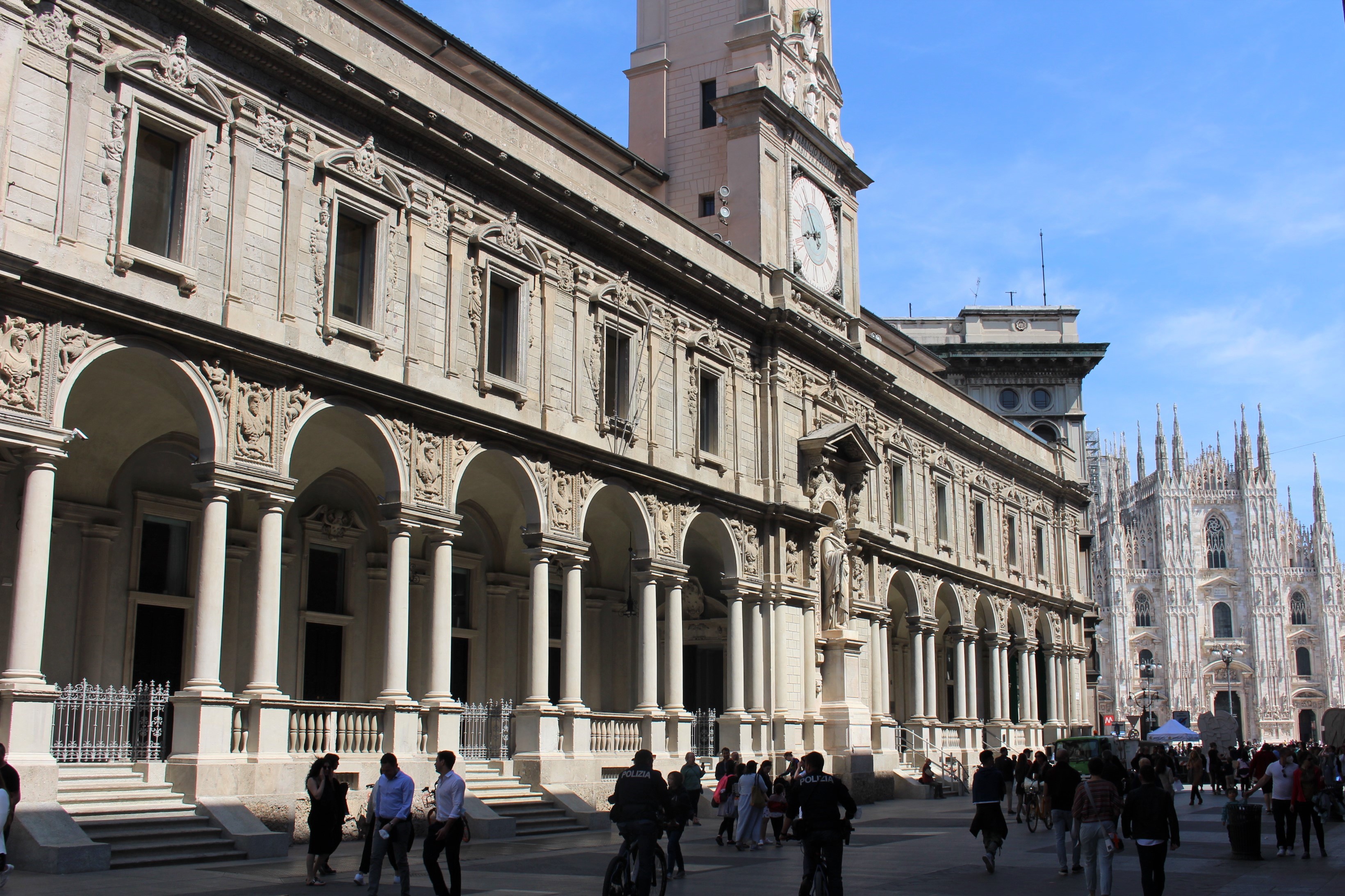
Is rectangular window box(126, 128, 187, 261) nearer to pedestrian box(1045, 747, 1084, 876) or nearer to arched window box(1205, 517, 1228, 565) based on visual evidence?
pedestrian box(1045, 747, 1084, 876)

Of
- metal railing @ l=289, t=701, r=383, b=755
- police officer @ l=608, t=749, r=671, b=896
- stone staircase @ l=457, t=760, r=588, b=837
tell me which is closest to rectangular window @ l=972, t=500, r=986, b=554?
stone staircase @ l=457, t=760, r=588, b=837

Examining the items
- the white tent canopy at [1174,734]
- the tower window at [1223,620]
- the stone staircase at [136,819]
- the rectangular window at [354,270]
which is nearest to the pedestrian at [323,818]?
the stone staircase at [136,819]

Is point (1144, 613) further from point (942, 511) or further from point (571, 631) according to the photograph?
point (571, 631)

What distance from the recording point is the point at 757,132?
108ft

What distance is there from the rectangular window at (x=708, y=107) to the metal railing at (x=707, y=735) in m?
15.7

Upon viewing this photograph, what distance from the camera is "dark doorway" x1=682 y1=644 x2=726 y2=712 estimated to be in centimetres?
3341

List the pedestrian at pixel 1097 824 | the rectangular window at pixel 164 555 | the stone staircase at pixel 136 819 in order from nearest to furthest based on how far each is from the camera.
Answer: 1. the pedestrian at pixel 1097 824
2. the stone staircase at pixel 136 819
3. the rectangular window at pixel 164 555

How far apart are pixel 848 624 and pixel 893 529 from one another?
243 inches

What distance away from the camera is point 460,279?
22.7 meters

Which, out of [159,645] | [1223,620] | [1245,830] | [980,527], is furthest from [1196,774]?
[1223,620]

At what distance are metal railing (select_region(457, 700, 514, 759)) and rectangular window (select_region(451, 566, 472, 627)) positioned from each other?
8.61ft

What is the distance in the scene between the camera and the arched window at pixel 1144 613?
118562 mm

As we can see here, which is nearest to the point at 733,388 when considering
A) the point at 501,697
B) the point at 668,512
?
the point at 668,512

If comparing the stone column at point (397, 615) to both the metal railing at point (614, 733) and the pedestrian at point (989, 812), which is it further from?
the pedestrian at point (989, 812)
